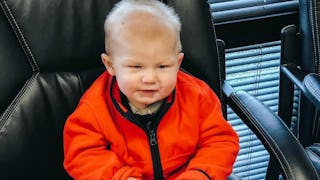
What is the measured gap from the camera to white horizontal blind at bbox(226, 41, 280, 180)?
1.81 m

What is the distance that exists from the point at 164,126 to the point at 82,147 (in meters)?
0.21

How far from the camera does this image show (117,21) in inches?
40.5

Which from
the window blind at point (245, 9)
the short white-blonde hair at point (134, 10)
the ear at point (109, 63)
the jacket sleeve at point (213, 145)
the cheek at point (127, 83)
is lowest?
the jacket sleeve at point (213, 145)

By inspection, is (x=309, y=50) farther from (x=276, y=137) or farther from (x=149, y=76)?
(x=149, y=76)

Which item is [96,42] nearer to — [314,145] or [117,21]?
[117,21]

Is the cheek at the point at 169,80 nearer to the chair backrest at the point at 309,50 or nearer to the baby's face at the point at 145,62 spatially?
the baby's face at the point at 145,62

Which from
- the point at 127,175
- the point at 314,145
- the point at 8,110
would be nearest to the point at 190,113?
the point at 127,175

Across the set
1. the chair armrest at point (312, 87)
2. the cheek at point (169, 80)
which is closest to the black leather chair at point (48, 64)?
the cheek at point (169, 80)

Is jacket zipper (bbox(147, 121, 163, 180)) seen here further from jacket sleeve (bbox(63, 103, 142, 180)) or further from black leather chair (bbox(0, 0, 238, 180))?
black leather chair (bbox(0, 0, 238, 180))

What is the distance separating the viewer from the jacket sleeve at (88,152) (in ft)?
3.53

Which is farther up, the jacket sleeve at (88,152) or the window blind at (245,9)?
the window blind at (245,9)

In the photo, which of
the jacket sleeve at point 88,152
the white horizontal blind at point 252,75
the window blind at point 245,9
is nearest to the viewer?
the jacket sleeve at point 88,152

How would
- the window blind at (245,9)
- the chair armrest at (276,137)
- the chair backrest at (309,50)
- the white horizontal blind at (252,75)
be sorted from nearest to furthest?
the chair armrest at (276,137)
the chair backrest at (309,50)
the window blind at (245,9)
the white horizontal blind at (252,75)

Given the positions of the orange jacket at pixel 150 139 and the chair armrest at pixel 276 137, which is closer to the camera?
the chair armrest at pixel 276 137
